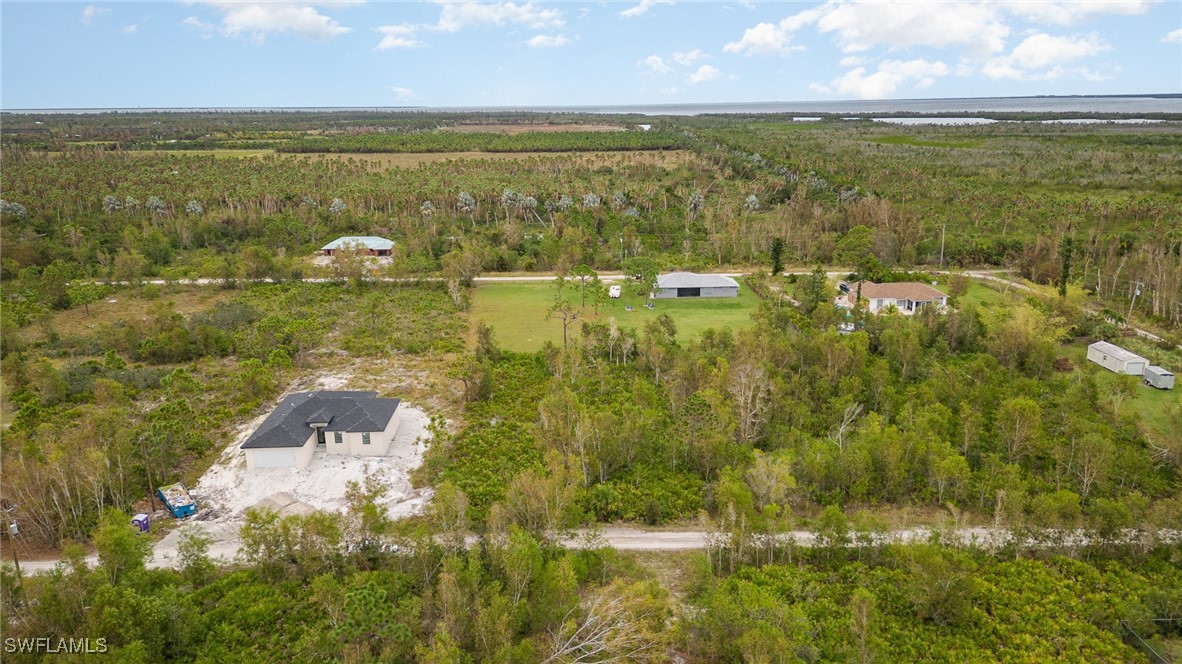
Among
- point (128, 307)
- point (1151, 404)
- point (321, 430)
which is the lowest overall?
point (1151, 404)

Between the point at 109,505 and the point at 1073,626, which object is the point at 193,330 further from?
the point at 1073,626

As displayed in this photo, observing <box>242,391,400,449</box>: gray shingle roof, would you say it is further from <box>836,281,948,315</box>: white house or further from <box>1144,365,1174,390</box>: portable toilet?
<box>1144,365,1174,390</box>: portable toilet

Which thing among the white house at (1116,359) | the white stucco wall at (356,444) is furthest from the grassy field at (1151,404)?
the white stucco wall at (356,444)

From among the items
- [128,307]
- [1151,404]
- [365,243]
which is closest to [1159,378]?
[1151,404]

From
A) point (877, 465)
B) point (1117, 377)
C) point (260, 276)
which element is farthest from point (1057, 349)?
point (260, 276)

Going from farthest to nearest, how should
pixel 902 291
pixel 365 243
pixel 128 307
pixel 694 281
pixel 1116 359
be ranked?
pixel 365 243 < pixel 694 281 < pixel 128 307 < pixel 902 291 < pixel 1116 359

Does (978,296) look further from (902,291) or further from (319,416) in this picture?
(319,416)
